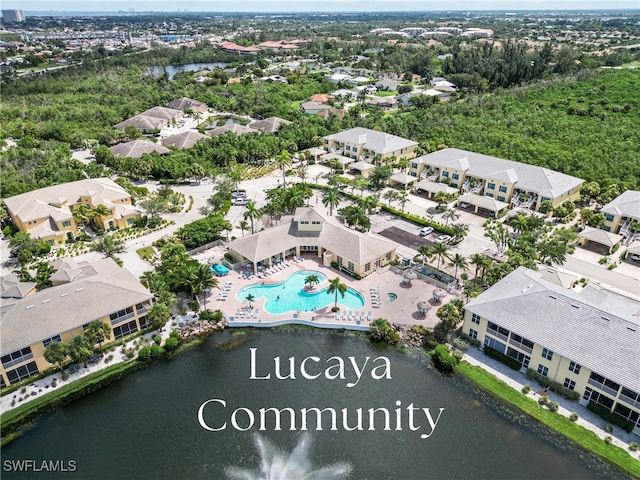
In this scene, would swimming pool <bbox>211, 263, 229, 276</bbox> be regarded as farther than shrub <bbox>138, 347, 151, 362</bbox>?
Yes

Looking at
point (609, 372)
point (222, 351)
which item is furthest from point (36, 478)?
point (609, 372)

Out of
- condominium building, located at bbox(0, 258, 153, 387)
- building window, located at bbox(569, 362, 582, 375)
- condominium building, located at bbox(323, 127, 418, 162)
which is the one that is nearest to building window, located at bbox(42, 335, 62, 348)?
condominium building, located at bbox(0, 258, 153, 387)

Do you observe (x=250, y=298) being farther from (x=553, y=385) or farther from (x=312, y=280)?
(x=553, y=385)

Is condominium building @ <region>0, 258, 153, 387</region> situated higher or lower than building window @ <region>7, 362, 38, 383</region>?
higher

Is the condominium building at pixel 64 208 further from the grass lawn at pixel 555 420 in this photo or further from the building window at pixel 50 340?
the grass lawn at pixel 555 420

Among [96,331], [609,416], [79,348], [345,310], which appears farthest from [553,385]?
[79,348]

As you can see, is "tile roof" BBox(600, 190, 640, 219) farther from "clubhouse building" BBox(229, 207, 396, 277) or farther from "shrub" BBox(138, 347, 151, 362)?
"shrub" BBox(138, 347, 151, 362)

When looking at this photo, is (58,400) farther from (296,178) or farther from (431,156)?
(431,156)
